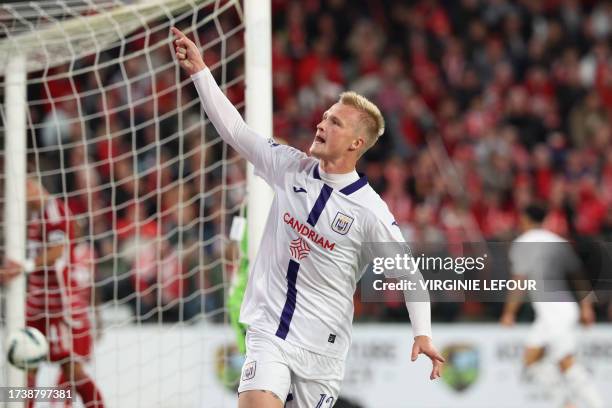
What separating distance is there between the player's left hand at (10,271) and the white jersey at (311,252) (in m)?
2.70

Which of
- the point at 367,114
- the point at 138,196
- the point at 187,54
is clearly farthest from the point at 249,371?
the point at 138,196

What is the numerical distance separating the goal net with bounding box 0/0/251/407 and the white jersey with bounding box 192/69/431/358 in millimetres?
1733

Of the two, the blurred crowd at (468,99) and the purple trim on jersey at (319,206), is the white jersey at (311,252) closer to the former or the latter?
the purple trim on jersey at (319,206)

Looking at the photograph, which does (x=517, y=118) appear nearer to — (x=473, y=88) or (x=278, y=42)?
(x=473, y=88)

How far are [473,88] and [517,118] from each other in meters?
0.77

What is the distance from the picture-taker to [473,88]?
15.5 metres

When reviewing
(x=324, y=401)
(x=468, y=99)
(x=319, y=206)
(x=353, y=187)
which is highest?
(x=468, y=99)

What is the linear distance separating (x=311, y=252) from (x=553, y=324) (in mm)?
5768

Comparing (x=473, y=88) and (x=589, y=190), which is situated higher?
(x=473, y=88)

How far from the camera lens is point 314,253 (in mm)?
5414

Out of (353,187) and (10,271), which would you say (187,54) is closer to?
(353,187)

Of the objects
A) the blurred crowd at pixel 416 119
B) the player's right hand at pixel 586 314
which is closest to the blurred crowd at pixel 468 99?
the blurred crowd at pixel 416 119

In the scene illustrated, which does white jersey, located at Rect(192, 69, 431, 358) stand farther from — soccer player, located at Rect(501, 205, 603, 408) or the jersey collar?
soccer player, located at Rect(501, 205, 603, 408)

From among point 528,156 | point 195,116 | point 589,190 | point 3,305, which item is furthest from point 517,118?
point 3,305
